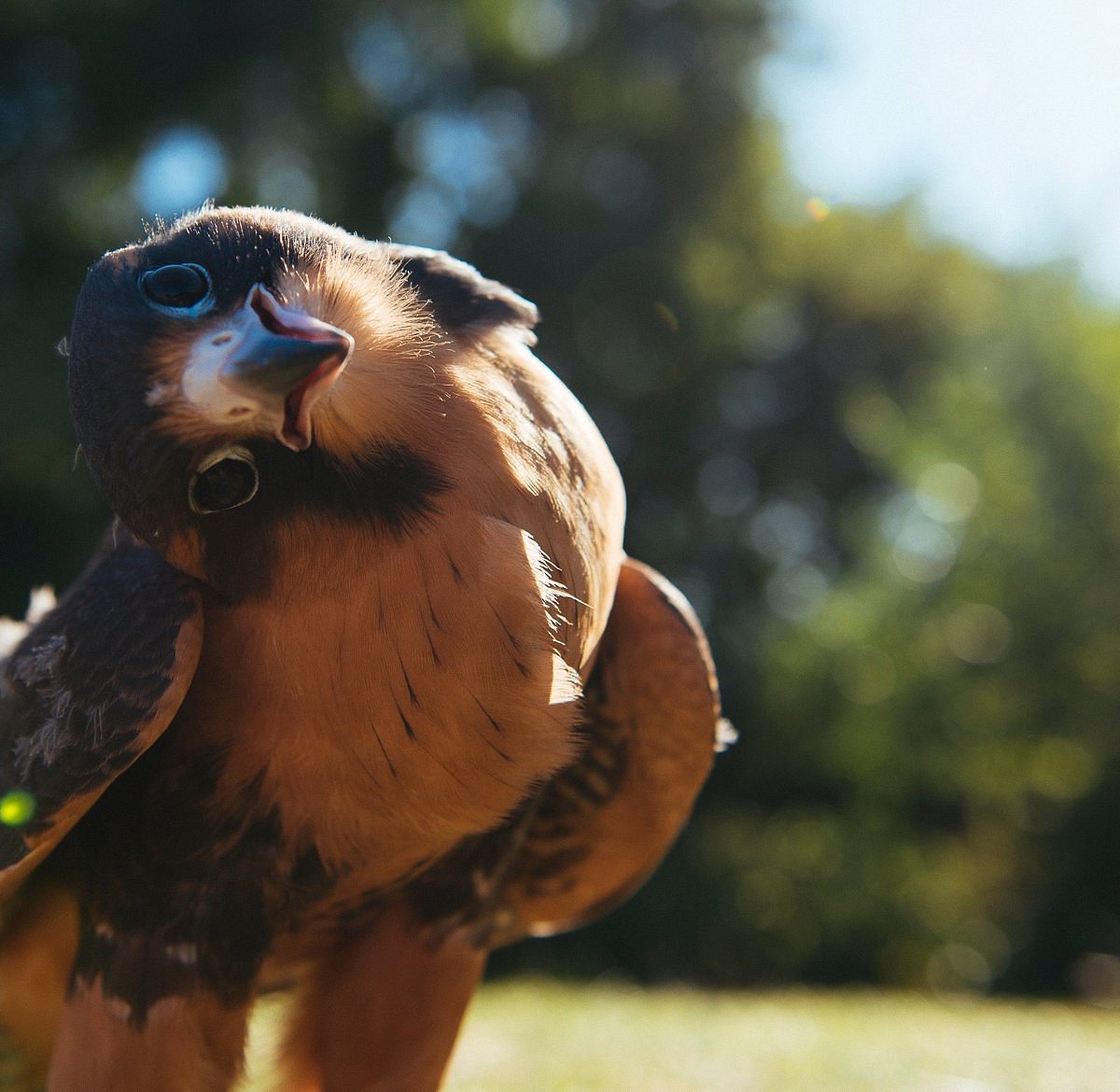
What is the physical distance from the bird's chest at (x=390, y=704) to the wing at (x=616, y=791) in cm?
43

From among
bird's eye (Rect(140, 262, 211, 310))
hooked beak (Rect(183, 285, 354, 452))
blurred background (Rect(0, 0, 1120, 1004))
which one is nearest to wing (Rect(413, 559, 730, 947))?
hooked beak (Rect(183, 285, 354, 452))

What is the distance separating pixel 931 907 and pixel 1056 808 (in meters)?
2.09

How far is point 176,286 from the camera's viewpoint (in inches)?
76.8

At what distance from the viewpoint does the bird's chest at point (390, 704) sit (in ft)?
7.13

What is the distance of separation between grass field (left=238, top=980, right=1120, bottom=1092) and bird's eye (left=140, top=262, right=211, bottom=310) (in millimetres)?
2136

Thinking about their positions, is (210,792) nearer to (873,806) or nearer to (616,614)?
(616,614)

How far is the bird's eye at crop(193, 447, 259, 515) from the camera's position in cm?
197

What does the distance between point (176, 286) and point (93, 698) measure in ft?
3.37

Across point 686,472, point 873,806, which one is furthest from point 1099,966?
point 686,472

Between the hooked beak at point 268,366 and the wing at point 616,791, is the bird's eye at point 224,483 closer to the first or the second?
the hooked beak at point 268,366

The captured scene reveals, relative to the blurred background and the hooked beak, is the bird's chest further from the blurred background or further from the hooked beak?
the blurred background

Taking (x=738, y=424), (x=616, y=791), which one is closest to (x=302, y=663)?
(x=616, y=791)

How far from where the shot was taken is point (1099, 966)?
1441 centimetres

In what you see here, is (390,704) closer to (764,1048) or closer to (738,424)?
(764,1048)
